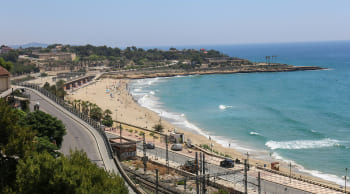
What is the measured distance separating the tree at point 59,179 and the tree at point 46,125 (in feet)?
30.3

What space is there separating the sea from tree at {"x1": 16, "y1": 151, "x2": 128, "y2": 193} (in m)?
20.6

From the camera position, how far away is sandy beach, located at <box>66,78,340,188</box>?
3606cm

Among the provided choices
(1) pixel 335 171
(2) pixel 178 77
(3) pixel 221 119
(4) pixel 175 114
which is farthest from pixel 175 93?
(1) pixel 335 171

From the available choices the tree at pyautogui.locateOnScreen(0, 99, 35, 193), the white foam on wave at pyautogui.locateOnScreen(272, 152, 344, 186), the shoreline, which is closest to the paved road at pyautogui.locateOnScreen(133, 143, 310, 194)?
the white foam on wave at pyautogui.locateOnScreen(272, 152, 344, 186)

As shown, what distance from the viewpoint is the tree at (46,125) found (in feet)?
76.4

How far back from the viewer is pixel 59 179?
13305 mm

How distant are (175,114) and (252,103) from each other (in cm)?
1581

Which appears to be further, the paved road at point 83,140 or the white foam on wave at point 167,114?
the white foam on wave at point 167,114

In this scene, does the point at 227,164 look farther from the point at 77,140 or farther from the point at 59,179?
the point at 59,179

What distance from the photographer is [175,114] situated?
55344mm

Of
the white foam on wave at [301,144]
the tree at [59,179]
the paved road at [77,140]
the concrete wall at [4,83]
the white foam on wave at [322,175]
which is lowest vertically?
the white foam on wave at [322,175]

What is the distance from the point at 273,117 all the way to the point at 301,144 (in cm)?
1375

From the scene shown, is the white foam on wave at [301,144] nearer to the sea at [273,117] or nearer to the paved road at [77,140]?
the sea at [273,117]

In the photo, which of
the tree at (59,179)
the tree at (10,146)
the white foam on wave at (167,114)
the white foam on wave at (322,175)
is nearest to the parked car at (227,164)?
the white foam on wave at (322,175)
